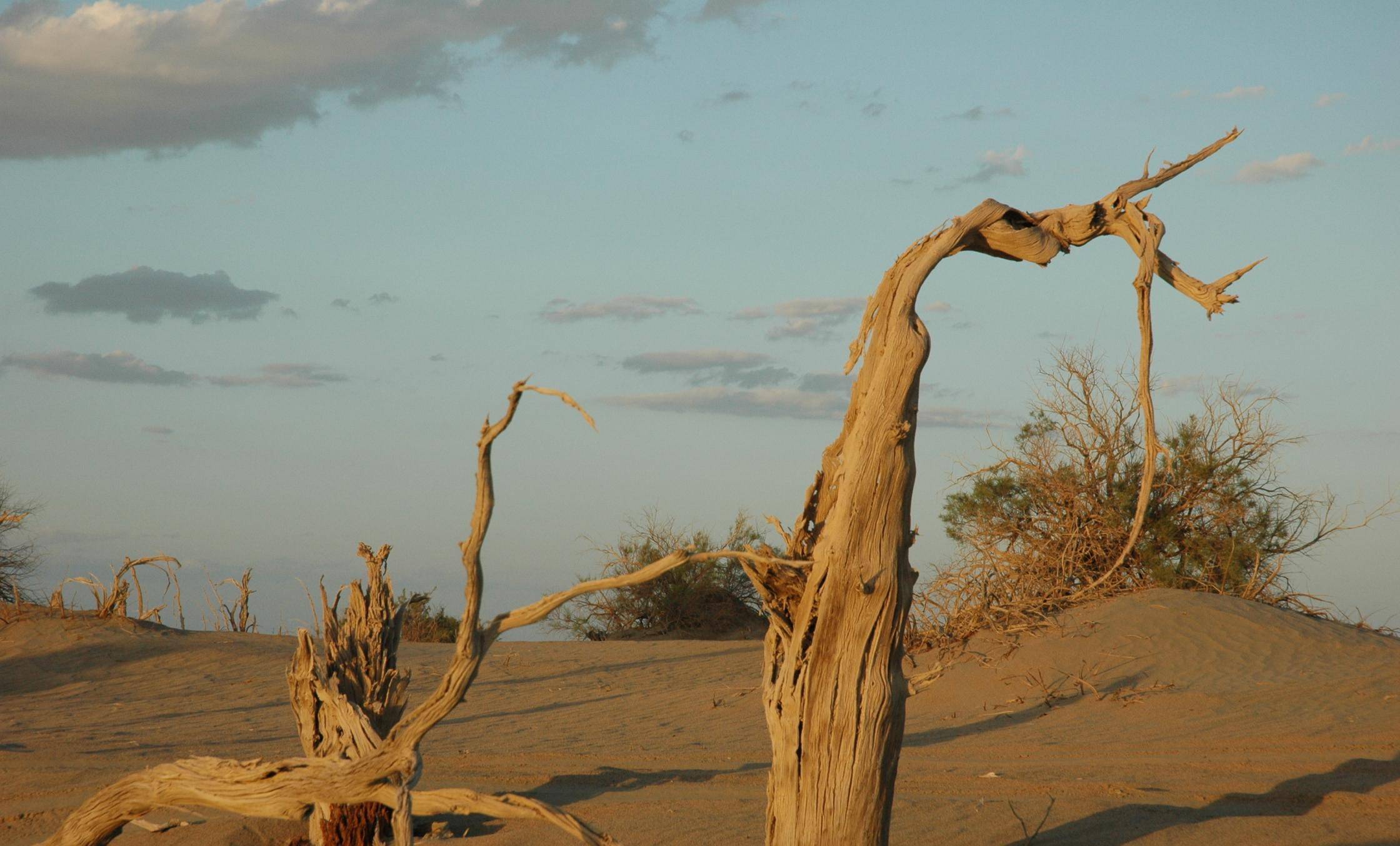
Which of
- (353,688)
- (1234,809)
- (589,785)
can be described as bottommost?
(1234,809)

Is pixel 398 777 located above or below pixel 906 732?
above

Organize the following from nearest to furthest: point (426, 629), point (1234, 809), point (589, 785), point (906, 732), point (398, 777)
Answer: point (398, 777), point (1234, 809), point (589, 785), point (906, 732), point (426, 629)

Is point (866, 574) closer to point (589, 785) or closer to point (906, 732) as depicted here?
point (589, 785)

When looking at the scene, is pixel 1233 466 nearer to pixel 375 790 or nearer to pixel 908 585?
pixel 908 585

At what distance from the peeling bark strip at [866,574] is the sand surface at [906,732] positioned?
203cm

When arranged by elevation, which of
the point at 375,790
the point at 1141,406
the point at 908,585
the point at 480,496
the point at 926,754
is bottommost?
the point at 926,754

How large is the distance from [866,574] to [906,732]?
6623 millimetres

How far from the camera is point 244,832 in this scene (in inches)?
251

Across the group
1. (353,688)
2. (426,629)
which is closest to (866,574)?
(353,688)

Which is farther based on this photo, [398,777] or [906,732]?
[906,732]

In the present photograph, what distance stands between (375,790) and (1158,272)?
366cm

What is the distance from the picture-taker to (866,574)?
13.6ft

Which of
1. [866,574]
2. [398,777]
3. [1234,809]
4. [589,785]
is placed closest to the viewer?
[398,777]

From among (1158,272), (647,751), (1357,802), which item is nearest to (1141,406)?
(1158,272)
